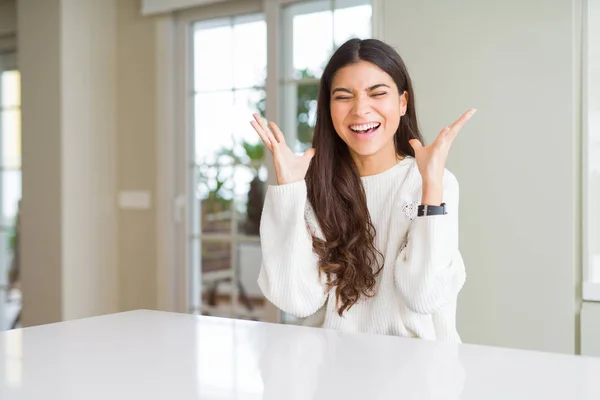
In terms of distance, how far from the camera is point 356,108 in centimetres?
152

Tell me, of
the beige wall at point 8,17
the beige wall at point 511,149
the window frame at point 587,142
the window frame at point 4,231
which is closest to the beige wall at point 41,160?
the beige wall at point 8,17

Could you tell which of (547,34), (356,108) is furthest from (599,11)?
(356,108)

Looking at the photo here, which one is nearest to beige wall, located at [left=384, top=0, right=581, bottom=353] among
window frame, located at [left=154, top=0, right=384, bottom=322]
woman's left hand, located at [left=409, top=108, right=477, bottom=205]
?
woman's left hand, located at [left=409, top=108, right=477, bottom=205]

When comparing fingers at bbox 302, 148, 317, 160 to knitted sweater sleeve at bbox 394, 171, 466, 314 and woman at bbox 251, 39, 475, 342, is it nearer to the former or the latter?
woman at bbox 251, 39, 475, 342

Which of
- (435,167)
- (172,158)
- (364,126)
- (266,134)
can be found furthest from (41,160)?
(435,167)

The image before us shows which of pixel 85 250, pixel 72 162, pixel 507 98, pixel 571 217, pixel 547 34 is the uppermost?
pixel 547 34

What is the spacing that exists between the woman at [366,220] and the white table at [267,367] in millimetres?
379

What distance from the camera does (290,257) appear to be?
4.79 feet

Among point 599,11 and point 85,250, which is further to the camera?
point 85,250

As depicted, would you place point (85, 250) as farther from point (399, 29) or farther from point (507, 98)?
point (507, 98)

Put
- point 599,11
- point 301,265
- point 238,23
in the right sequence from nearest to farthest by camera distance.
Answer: point 301,265, point 599,11, point 238,23

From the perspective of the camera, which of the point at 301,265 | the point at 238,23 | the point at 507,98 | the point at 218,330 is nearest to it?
the point at 218,330

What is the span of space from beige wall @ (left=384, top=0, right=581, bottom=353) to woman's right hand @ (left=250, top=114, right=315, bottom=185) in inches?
50.4

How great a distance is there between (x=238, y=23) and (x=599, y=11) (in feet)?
6.31
